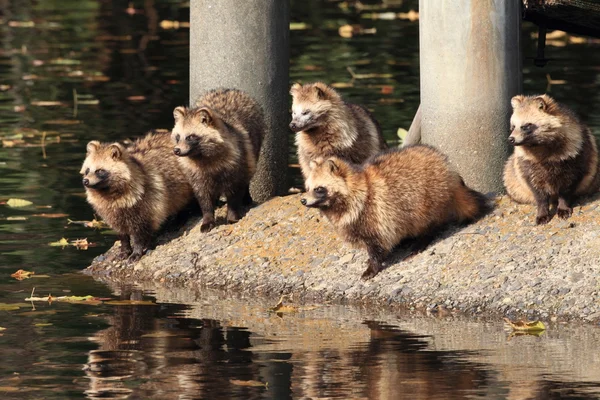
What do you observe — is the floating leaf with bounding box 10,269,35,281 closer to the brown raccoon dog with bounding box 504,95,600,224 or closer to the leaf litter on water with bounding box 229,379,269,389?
the leaf litter on water with bounding box 229,379,269,389

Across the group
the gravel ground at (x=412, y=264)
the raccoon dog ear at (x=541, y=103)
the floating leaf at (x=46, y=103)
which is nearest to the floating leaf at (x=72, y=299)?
the gravel ground at (x=412, y=264)

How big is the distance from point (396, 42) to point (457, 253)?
569 inches

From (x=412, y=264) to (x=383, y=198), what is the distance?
514 mm

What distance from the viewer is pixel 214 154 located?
12.0 metres

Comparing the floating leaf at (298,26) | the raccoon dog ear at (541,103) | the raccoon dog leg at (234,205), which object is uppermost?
the floating leaf at (298,26)

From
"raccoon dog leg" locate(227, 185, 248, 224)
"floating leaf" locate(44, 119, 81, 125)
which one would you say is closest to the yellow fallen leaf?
"raccoon dog leg" locate(227, 185, 248, 224)

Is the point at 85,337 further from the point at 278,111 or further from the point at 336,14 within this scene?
the point at 336,14

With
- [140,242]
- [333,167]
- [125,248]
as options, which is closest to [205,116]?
[140,242]

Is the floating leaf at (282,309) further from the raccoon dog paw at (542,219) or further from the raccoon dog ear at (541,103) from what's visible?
the raccoon dog ear at (541,103)

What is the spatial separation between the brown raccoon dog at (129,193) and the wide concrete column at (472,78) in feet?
7.18

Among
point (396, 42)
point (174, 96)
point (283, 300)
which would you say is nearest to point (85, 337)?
point (283, 300)

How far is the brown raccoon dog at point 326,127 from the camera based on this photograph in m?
11.9

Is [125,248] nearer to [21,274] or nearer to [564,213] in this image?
[21,274]

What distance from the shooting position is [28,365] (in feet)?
29.0
